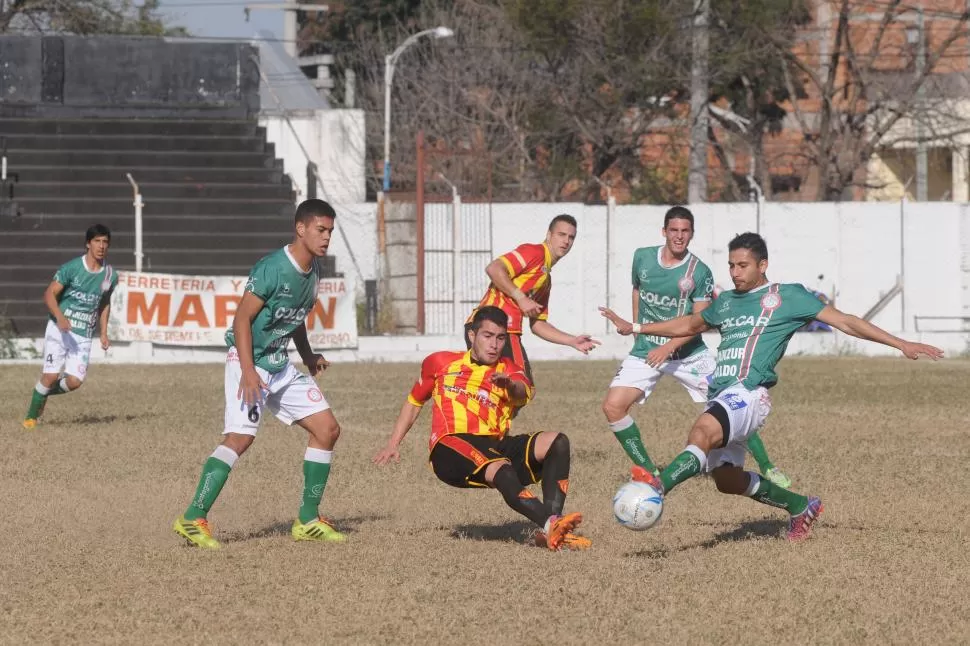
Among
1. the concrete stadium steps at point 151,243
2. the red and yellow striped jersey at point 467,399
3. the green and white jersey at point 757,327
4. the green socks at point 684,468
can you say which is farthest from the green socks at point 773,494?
the concrete stadium steps at point 151,243

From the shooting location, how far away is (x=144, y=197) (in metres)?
30.8

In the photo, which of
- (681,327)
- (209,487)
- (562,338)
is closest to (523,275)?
(562,338)

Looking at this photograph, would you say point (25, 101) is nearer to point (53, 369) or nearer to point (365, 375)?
point (365, 375)

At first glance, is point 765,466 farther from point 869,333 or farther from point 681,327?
point 869,333

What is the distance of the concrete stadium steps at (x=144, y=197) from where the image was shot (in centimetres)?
2875

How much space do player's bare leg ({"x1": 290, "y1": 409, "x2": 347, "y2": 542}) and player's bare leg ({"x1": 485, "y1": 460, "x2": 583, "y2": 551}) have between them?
1075 millimetres

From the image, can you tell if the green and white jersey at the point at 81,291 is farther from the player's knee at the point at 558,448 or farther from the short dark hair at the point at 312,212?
the player's knee at the point at 558,448

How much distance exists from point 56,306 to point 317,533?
716 cm

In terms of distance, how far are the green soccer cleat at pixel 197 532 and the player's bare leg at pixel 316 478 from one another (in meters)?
0.51

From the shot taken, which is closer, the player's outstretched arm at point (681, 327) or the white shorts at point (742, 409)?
the white shorts at point (742, 409)

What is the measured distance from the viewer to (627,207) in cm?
2789

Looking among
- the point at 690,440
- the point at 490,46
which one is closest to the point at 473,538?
the point at 690,440

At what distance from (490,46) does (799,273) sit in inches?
672

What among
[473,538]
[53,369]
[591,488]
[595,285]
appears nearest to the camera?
[473,538]
